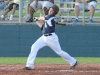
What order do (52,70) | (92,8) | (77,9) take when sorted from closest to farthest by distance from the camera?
(52,70) < (92,8) < (77,9)

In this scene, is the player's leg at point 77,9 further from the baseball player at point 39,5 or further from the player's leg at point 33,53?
the player's leg at point 33,53

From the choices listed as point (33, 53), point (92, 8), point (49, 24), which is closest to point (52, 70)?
point (33, 53)

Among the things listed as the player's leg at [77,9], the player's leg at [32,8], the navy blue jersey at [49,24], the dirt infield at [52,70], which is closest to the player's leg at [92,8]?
the player's leg at [77,9]

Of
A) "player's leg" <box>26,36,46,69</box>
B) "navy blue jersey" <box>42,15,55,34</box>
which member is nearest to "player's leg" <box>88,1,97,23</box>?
"navy blue jersey" <box>42,15,55,34</box>

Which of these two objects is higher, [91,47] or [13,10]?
[13,10]

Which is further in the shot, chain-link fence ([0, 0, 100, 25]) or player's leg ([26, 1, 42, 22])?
chain-link fence ([0, 0, 100, 25])

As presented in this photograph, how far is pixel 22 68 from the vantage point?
35.6 feet

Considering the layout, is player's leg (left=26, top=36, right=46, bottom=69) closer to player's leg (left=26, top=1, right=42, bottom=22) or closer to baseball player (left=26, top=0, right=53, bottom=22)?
baseball player (left=26, top=0, right=53, bottom=22)

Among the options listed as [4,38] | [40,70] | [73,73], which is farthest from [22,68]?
[4,38]

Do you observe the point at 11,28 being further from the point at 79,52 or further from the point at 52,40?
the point at 52,40

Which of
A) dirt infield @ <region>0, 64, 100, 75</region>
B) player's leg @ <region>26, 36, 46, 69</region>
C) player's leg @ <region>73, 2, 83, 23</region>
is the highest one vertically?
player's leg @ <region>73, 2, 83, 23</region>

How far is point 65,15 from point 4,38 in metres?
2.33

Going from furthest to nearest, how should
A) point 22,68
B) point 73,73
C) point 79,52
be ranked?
point 79,52
point 22,68
point 73,73

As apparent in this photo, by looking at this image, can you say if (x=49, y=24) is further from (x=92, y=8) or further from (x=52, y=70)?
(x=92, y=8)
